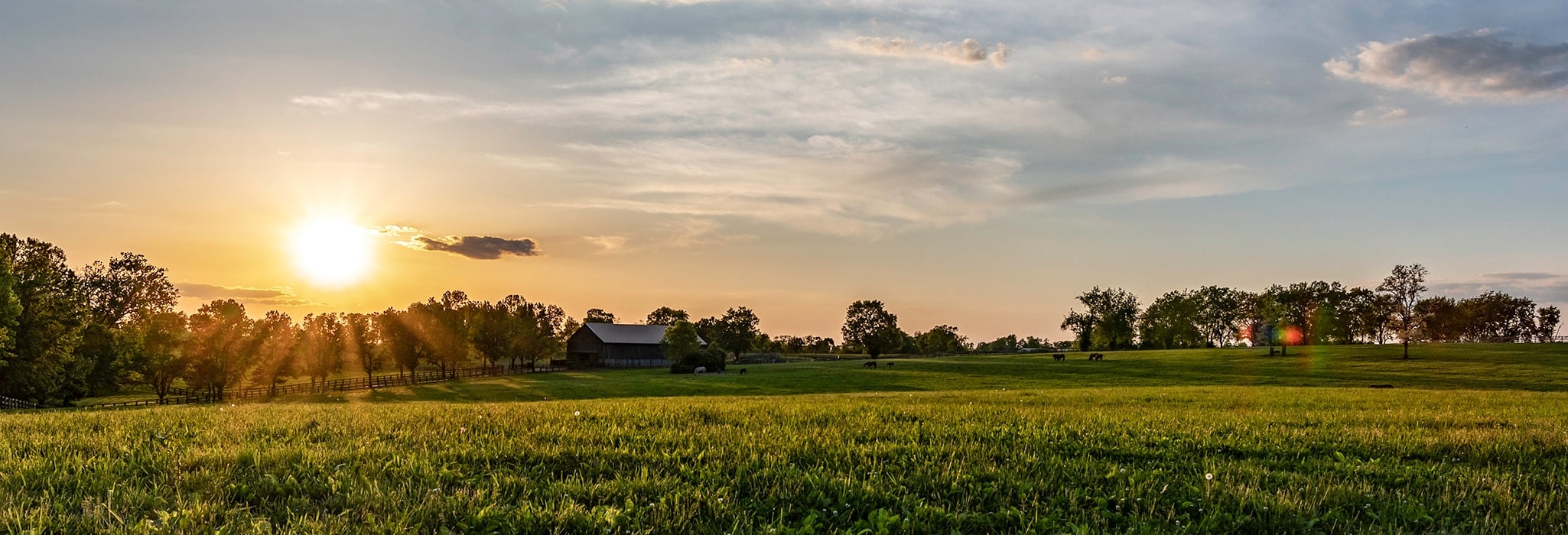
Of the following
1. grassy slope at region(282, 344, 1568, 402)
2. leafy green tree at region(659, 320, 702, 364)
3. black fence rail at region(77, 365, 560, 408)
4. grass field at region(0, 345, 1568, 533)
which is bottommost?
black fence rail at region(77, 365, 560, 408)

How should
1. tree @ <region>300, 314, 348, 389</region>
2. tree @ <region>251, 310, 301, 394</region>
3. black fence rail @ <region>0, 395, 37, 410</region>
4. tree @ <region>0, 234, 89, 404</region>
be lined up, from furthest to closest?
tree @ <region>300, 314, 348, 389</region>
tree @ <region>251, 310, 301, 394</region>
tree @ <region>0, 234, 89, 404</region>
black fence rail @ <region>0, 395, 37, 410</region>

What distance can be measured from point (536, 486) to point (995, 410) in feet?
34.0

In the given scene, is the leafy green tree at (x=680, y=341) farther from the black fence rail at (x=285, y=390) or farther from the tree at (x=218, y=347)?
the tree at (x=218, y=347)

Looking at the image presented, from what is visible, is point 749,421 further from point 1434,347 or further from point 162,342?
point 1434,347

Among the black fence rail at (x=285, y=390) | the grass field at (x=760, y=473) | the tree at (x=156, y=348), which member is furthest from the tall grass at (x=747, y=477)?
the black fence rail at (x=285, y=390)

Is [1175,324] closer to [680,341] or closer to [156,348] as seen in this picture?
[680,341]

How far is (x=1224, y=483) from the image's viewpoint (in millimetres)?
7074

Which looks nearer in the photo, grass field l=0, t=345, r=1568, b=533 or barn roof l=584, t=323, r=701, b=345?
grass field l=0, t=345, r=1568, b=533

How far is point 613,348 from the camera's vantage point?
412 feet

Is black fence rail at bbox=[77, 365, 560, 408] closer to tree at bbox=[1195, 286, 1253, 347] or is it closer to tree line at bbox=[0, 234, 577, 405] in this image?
tree line at bbox=[0, 234, 577, 405]

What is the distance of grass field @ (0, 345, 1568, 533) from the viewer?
18.3 ft

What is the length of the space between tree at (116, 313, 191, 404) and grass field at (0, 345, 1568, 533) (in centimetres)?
6720

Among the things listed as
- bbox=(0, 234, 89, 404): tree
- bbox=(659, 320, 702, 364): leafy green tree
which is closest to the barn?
bbox=(659, 320, 702, 364): leafy green tree

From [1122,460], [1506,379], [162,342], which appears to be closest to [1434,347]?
[1506,379]
